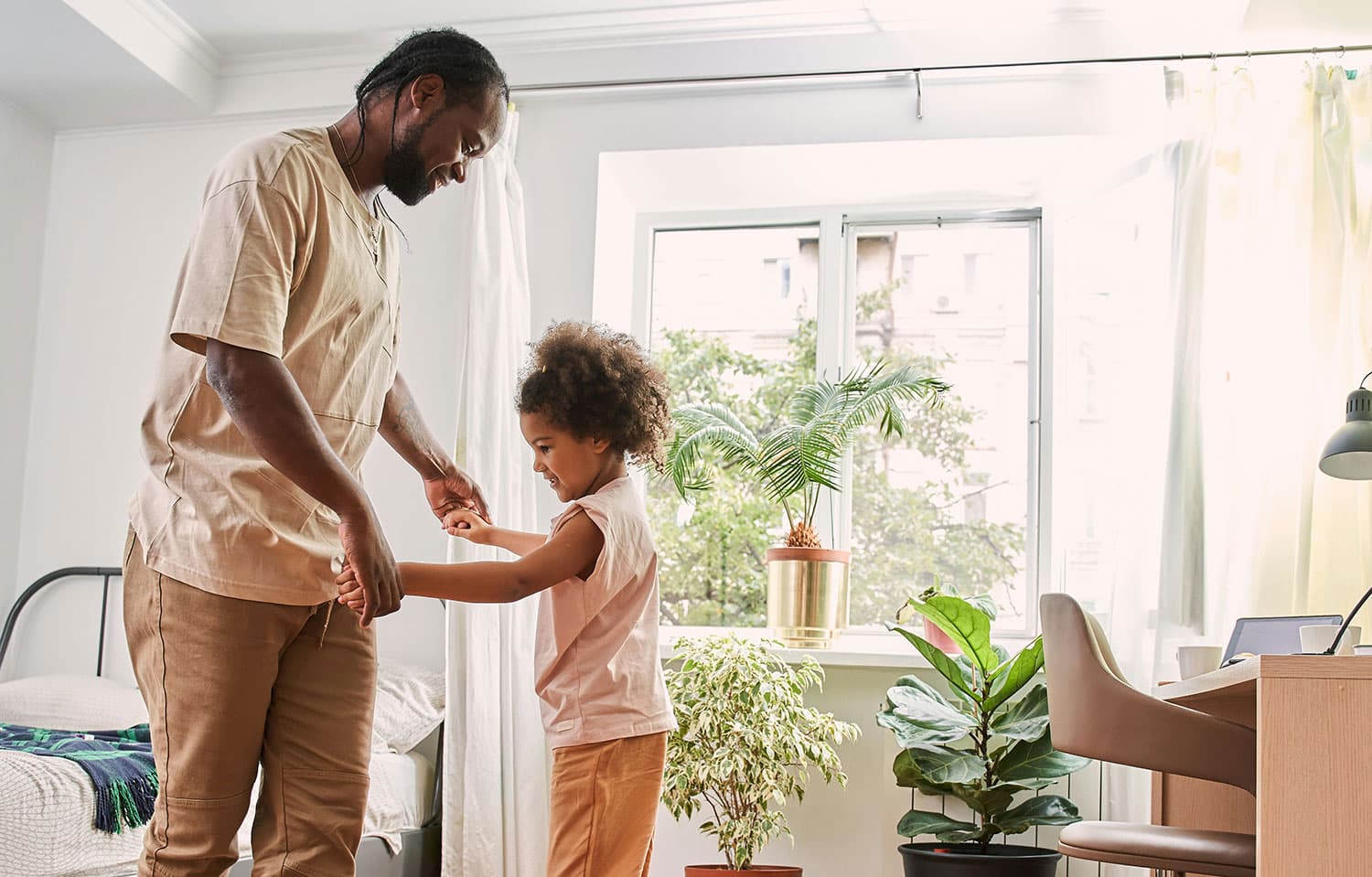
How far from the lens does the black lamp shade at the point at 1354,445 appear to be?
2.35 metres

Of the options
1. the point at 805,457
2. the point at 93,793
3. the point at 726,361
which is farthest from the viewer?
the point at 726,361

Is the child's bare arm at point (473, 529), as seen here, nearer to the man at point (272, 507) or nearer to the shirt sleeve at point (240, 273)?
the man at point (272, 507)

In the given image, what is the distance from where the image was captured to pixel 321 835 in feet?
4.86

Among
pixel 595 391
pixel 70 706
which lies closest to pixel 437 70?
pixel 595 391

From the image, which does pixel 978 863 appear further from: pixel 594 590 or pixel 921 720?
pixel 594 590

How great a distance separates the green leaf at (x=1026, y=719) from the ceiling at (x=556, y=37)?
1.79 m

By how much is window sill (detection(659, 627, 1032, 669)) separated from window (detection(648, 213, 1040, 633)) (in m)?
0.05

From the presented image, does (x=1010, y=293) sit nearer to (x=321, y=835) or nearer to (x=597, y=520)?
(x=597, y=520)

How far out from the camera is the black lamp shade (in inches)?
92.4

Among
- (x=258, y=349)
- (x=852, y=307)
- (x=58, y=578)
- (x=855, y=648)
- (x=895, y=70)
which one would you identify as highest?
(x=895, y=70)

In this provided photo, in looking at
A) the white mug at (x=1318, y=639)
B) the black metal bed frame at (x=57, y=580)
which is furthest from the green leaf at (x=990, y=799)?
the black metal bed frame at (x=57, y=580)

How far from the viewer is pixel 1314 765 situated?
130 centimetres

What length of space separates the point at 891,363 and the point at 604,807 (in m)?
2.47

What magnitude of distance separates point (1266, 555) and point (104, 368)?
3.48 m
